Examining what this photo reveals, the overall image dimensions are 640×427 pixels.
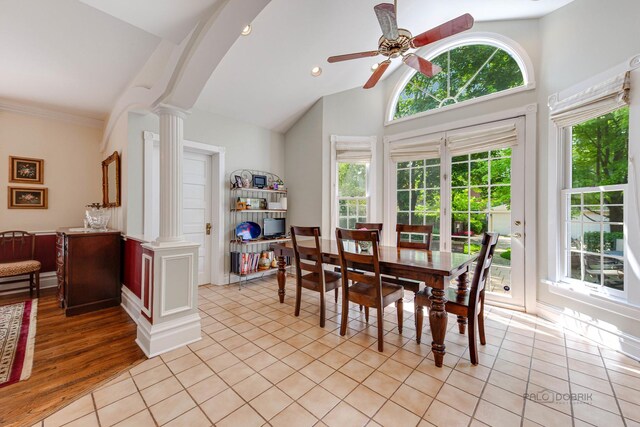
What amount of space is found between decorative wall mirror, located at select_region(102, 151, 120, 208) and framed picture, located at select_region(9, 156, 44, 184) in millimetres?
812

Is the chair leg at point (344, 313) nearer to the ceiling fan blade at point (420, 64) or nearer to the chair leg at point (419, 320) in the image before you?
the chair leg at point (419, 320)

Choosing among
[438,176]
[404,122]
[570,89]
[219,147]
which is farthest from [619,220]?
[219,147]

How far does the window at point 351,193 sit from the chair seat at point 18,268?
4186mm

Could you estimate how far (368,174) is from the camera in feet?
14.0

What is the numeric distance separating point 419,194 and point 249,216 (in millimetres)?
2714

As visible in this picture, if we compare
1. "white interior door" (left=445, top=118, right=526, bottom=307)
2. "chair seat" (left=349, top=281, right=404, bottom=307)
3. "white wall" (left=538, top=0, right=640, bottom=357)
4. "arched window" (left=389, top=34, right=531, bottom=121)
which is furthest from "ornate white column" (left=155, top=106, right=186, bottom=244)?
"white wall" (left=538, top=0, right=640, bottom=357)

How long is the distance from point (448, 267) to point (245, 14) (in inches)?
93.1

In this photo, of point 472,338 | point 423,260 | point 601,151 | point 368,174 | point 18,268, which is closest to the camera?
point 472,338

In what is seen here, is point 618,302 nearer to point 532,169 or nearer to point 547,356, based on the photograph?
point 547,356

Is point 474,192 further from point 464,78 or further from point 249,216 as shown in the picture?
point 249,216

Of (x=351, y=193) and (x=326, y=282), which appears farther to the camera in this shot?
(x=351, y=193)

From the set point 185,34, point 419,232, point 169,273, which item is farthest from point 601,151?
point 169,273

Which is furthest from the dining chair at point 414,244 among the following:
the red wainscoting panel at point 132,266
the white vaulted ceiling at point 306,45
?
the red wainscoting panel at point 132,266

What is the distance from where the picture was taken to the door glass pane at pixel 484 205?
325 cm
